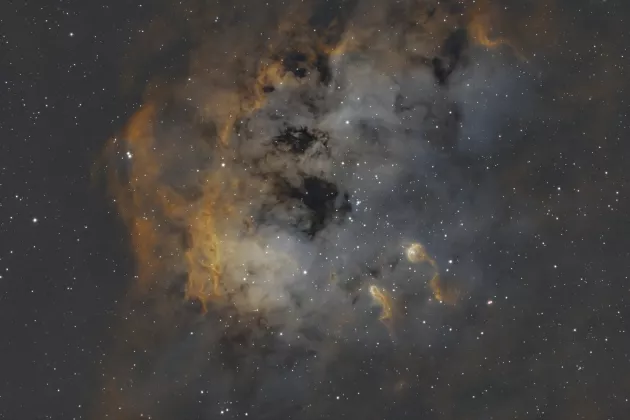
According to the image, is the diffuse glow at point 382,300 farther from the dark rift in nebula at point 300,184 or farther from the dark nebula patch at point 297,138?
the dark nebula patch at point 297,138

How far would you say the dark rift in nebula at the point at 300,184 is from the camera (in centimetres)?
598

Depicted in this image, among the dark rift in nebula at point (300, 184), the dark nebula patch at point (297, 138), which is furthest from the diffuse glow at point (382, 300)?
the dark nebula patch at point (297, 138)

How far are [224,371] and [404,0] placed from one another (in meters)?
4.50

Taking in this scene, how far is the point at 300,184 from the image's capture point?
20.9ft

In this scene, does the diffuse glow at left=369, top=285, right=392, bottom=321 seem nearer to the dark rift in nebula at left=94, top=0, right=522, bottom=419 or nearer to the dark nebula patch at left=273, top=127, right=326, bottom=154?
the dark rift in nebula at left=94, top=0, right=522, bottom=419

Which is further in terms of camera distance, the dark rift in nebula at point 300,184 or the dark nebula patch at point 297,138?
the dark nebula patch at point 297,138

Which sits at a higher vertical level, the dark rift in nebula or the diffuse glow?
the dark rift in nebula

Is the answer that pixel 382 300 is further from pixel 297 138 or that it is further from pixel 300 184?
pixel 297 138

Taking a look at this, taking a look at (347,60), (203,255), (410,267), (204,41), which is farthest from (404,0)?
(203,255)

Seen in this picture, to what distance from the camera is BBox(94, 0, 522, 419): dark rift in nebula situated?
598 centimetres

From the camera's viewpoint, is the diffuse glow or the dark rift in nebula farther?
the diffuse glow

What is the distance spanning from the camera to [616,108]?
5953 mm

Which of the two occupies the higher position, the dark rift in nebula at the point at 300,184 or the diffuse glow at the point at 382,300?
the dark rift in nebula at the point at 300,184

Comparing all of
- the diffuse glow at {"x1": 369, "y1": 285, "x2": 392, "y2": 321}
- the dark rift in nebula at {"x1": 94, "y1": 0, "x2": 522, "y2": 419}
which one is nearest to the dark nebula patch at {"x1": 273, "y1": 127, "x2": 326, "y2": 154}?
the dark rift in nebula at {"x1": 94, "y1": 0, "x2": 522, "y2": 419}
